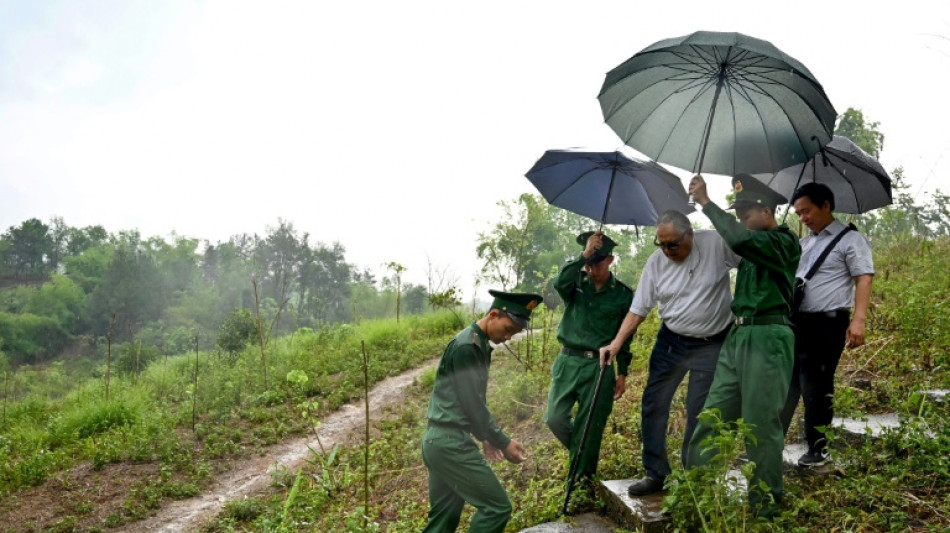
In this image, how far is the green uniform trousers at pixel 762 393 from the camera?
2920 millimetres

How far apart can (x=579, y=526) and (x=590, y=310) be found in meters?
1.29

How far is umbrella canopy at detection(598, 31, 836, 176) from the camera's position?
3051 millimetres

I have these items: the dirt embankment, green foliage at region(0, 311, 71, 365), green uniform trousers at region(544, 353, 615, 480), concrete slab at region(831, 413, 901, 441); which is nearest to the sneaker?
concrete slab at region(831, 413, 901, 441)

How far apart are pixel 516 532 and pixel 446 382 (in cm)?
134

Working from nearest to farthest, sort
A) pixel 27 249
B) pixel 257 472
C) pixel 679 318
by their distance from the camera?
pixel 679 318
pixel 257 472
pixel 27 249

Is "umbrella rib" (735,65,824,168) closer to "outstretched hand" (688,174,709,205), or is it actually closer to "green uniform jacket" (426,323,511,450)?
"outstretched hand" (688,174,709,205)

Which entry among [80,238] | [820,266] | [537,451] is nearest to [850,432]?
[820,266]

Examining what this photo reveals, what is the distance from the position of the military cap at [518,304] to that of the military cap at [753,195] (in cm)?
112

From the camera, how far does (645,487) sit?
139 inches

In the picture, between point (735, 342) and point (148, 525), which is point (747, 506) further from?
point (148, 525)

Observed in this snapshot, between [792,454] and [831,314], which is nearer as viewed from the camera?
[831,314]

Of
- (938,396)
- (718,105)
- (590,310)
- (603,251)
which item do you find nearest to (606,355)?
(590,310)

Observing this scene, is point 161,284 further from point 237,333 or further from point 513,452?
point 513,452

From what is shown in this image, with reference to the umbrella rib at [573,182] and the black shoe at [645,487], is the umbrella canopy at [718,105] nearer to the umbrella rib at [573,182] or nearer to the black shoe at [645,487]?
the umbrella rib at [573,182]
